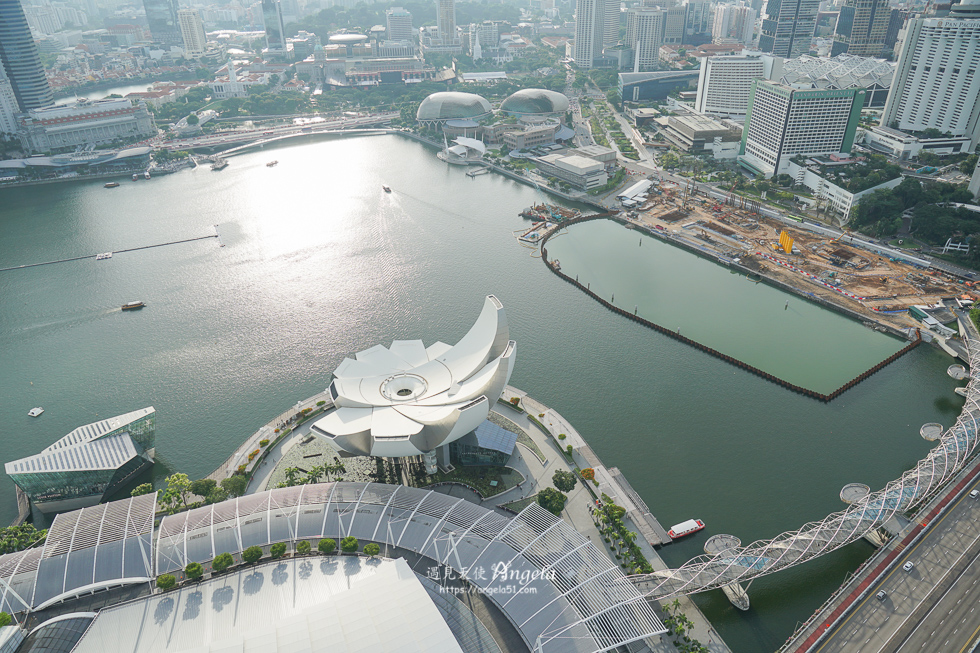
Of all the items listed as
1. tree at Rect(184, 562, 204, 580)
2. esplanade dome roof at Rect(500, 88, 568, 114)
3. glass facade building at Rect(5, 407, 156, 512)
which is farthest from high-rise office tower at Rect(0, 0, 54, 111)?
tree at Rect(184, 562, 204, 580)

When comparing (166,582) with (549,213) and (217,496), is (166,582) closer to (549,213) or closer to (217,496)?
(217,496)

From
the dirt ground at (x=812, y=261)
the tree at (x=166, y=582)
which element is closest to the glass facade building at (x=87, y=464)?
the tree at (x=166, y=582)

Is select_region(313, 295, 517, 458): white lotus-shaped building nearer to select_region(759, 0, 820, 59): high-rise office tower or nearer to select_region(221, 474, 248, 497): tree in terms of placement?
select_region(221, 474, 248, 497): tree

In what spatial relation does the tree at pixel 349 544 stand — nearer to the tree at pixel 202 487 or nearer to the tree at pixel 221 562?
the tree at pixel 221 562

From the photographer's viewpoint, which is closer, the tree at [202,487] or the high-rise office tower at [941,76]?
the tree at [202,487]

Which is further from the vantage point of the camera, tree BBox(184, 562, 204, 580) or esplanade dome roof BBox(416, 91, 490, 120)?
esplanade dome roof BBox(416, 91, 490, 120)

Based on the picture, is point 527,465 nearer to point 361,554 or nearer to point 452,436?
point 452,436

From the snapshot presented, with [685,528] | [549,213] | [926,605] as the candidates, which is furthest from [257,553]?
[549,213]
